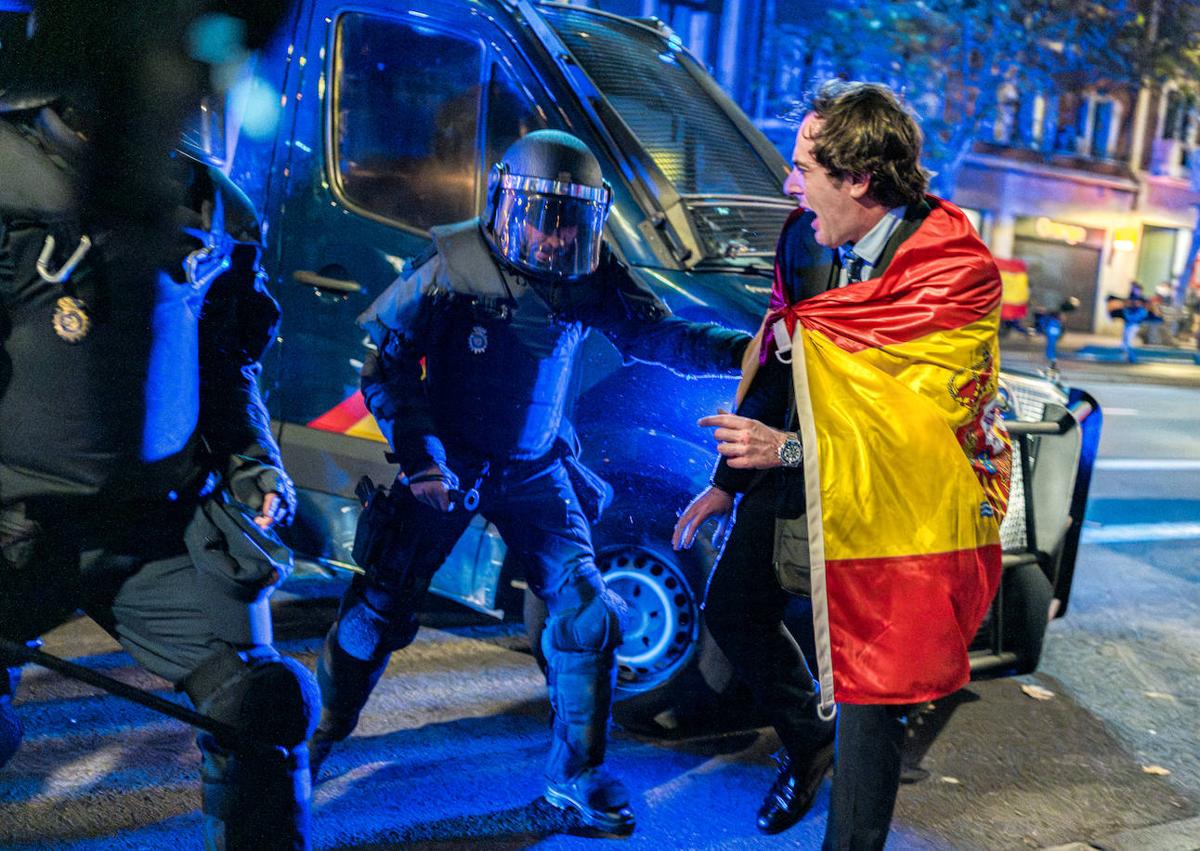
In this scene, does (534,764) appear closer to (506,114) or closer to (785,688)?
(785,688)

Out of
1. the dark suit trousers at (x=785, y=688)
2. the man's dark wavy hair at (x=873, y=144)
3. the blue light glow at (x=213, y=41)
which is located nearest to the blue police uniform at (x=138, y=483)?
the blue light glow at (x=213, y=41)

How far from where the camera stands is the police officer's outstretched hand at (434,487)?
3.08m

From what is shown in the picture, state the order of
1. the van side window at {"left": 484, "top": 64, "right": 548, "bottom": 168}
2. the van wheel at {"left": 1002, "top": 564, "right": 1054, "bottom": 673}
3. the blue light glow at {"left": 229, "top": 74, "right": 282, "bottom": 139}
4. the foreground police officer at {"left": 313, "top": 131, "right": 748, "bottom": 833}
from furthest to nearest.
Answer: the blue light glow at {"left": 229, "top": 74, "right": 282, "bottom": 139} < the van side window at {"left": 484, "top": 64, "right": 548, "bottom": 168} < the van wheel at {"left": 1002, "top": 564, "right": 1054, "bottom": 673} < the foreground police officer at {"left": 313, "top": 131, "right": 748, "bottom": 833}

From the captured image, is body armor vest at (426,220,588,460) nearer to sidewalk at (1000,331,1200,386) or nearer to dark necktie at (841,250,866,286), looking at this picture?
dark necktie at (841,250,866,286)

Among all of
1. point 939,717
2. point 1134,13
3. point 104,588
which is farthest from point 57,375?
point 1134,13

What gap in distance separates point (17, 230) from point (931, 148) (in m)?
23.2

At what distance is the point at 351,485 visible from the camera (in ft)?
14.1

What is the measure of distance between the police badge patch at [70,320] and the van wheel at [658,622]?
6.17 feet

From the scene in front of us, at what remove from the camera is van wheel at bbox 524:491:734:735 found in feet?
12.6

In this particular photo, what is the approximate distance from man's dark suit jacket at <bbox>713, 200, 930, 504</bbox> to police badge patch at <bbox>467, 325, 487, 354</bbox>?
704 mm

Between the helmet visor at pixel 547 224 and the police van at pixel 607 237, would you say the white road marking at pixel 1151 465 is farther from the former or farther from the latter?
the helmet visor at pixel 547 224

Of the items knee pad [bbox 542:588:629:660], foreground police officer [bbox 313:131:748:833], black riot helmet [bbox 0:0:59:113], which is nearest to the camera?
black riot helmet [bbox 0:0:59:113]

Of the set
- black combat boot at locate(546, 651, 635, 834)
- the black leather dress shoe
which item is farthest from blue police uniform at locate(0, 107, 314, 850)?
the black leather dress shoe

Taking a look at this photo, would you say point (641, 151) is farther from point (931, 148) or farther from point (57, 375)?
point (931, 148)
